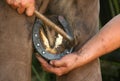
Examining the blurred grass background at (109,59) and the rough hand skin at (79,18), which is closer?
the rough hand skin at (79,18)

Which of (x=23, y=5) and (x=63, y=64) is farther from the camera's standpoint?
(x=63, y=64)

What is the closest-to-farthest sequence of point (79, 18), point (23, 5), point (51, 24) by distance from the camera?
point (23, 5) → point (51, 24) → point (79, 18)

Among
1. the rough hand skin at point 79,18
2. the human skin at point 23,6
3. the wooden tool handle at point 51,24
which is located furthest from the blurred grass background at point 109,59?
the human skin at point 23,6

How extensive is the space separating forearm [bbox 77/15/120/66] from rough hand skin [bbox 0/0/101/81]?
0.05m

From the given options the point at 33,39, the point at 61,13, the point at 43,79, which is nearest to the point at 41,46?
the point at 33,39

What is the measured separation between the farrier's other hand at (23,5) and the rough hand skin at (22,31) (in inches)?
1.4

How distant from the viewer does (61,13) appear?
5.27 ft

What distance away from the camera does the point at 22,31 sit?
148 centimetres

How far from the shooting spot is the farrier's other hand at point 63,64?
5.10ft

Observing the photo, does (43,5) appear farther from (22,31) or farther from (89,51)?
(89,51)

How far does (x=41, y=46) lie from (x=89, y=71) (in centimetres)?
23

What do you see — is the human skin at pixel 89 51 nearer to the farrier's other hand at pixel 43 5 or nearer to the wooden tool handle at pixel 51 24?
the wooden tool handle at pixel 51 24

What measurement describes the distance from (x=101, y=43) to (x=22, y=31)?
312mm

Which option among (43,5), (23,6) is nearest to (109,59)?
(43,5)
